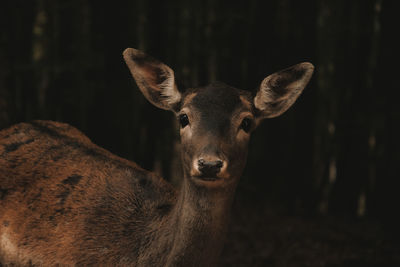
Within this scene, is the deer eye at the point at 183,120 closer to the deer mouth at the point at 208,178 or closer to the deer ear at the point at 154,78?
the deer ear at the point at 154,78

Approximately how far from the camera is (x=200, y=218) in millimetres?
3172

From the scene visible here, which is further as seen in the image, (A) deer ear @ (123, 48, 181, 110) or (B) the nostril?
(A) deer ear @ (123, 48, 181, 110)

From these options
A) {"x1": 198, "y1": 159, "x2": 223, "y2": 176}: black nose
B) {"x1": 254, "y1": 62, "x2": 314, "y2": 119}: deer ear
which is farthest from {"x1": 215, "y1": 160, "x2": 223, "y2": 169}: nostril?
{"x1": 254, "y1": 62, "x2": 314, "y2": 119}: deer ear

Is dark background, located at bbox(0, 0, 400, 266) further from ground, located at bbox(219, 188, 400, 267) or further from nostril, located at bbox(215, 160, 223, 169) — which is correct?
nostril, located at bbox(215, 160, 223, 169)

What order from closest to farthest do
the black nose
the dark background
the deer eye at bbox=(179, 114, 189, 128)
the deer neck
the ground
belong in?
1. the black nose
2. the deer neck
3. the deer eye at bbox=(179, 114, 189, 128)
4. the ground
5. the dark background

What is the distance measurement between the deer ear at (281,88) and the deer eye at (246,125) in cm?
19

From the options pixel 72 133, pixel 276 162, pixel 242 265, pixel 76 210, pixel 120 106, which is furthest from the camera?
pixel 120 106

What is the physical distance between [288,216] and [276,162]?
284 centimetres

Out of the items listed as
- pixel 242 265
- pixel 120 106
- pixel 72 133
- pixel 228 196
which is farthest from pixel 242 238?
pixel 120 106

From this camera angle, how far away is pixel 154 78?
12.3ft

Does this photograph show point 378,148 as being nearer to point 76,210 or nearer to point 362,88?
point 362,88

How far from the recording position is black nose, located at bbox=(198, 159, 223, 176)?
2.91 metres

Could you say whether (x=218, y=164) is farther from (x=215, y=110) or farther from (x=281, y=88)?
(x=281, y=88)

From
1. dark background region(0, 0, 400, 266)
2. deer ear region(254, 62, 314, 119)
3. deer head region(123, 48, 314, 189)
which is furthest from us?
dark background region(0, 0, 400, 266)
